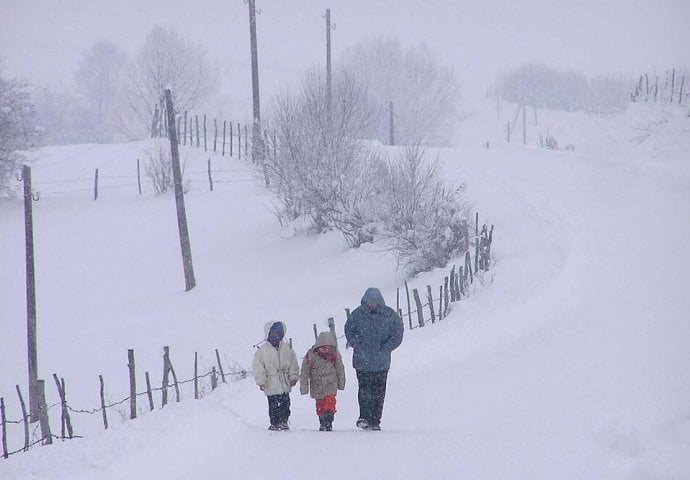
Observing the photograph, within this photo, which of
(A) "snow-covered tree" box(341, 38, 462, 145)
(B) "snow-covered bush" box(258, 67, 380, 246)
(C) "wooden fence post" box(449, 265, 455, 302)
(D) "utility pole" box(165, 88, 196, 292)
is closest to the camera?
(C) "wooden fence post" box(449, 265, 455, 302)

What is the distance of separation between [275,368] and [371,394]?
1.17m

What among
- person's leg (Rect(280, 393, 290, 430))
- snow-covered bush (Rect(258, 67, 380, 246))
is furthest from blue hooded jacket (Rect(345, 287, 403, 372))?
snow-covered bush (Rect(258, 67, 380, 246))

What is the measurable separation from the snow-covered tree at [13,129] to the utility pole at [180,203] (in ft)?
48.3

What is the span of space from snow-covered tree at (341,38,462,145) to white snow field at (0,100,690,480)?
16.2 metres

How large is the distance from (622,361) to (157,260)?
1948 centimetres

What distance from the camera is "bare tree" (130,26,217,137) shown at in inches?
2085

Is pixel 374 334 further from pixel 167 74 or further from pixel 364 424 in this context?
pixel 167 74

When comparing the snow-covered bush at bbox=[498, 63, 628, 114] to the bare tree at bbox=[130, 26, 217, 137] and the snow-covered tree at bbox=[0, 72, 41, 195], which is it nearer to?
the bare tree at bbox=[130, 26, 217, 137]

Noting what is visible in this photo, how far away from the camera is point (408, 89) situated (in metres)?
51.4

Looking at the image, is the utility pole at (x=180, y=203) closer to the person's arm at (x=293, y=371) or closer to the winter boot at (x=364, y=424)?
the person's arm at (x=293, y=371)

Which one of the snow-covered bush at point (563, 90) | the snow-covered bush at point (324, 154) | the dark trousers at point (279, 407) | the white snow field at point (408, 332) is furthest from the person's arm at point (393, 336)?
the snow-covered bush at point (563, 90)

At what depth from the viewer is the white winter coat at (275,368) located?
7.83m

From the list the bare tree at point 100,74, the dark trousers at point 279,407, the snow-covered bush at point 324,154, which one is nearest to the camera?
the dark trousers at point 279,407

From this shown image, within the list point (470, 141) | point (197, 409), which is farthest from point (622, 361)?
point (470, 141)
